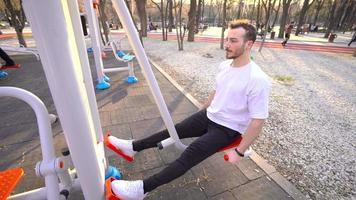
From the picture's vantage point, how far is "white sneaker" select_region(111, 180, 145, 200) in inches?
65.5

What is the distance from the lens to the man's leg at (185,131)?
2.22 metres

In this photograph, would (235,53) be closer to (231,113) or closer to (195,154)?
(231,113)

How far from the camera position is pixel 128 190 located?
1679mm

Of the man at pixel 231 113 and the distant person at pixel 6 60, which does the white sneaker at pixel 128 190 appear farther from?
the distant person at pixel 6 60

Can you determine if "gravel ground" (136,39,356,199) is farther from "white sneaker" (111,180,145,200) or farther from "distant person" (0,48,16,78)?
"distant person" (0,48,16,78)

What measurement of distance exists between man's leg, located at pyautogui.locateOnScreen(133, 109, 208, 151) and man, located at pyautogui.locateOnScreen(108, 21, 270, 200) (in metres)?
0.10

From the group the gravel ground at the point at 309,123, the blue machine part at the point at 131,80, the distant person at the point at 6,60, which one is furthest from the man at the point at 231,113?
the distant person at the point at 6,60

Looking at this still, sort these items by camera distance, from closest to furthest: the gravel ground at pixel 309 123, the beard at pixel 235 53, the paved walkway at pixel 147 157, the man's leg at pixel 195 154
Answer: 1. the man's leg at pixel 195 154
2. the beard at pixel 235 53
3. the paved walkway at pixel 147 157
4. the gravel ground at pixel 309 123

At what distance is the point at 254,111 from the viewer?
1.78 meters

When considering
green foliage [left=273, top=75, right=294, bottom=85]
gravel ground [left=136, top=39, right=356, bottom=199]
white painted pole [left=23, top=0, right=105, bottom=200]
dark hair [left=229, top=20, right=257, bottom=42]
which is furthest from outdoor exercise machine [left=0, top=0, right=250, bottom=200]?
green foliage [left=273, top=75, right=294, bottom=85]

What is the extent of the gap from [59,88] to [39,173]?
0.78 meters

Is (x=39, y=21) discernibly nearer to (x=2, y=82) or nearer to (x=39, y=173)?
(x=39, y=173)

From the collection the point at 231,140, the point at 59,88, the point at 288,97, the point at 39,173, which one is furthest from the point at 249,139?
the point at 288,97

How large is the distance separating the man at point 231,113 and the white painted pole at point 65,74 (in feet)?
1.59
